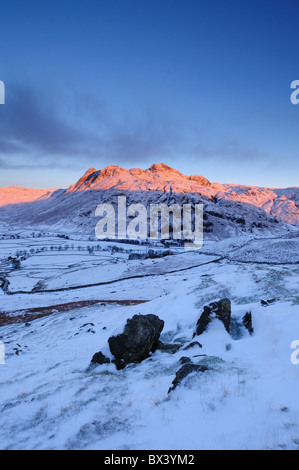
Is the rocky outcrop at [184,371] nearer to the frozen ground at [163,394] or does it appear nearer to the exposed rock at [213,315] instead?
the frozen ground at [163,394]

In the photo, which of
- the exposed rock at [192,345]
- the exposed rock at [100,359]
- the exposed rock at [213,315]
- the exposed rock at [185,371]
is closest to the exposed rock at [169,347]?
the exposed rock at [192,345]

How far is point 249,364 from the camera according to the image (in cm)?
772

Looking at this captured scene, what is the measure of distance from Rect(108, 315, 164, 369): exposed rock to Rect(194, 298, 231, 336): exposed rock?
7.95ft

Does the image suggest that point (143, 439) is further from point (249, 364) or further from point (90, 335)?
point (90, 335)

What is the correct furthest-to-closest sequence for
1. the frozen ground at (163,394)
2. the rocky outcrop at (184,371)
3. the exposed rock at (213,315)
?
the exposed rock at (213,315) → the rocky outcrop at (184,371) → the frozen ground at (163,394)

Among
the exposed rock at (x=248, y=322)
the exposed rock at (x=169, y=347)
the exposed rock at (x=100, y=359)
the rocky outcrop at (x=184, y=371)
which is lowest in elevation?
the exposed rock at (x=100, y=359)

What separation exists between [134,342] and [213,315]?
4.24 metres

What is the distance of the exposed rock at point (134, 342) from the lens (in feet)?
32.6

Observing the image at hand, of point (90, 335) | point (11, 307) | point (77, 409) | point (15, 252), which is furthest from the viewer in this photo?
point (15, 252)

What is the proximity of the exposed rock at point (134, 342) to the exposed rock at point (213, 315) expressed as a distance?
2.42 m

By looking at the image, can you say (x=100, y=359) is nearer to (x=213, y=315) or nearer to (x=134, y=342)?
(x=134, y=342)

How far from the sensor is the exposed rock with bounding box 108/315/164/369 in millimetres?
9922
